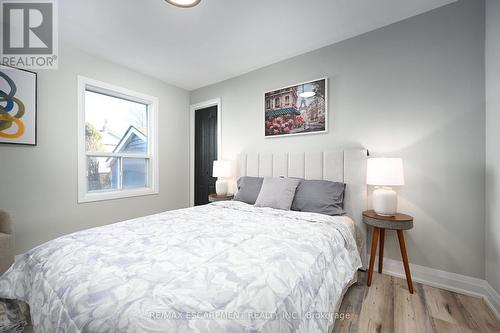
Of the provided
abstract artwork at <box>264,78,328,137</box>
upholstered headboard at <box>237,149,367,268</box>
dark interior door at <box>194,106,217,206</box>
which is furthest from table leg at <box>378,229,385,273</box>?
dark interior door at <box>194,106,217,206</box>

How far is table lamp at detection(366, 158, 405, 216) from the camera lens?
5.93 feet

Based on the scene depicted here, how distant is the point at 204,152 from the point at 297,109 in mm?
1976

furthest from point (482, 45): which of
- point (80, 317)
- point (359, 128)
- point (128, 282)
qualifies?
point (80, 317)

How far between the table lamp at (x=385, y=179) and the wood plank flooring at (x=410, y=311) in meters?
0.68

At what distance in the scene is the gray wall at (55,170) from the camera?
2.17 m

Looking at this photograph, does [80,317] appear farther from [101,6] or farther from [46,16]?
[46,16]

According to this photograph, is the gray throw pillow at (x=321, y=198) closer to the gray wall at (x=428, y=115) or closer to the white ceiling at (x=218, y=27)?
the gray wall at (x=428, y=115)

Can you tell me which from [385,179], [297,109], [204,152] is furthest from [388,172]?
[204,152]

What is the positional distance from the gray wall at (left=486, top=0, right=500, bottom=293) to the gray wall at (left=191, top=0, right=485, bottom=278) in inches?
2.4

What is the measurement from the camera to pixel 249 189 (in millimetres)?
2619

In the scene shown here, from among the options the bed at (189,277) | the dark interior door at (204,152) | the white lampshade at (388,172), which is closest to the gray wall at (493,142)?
the white lampshade at (388,172)

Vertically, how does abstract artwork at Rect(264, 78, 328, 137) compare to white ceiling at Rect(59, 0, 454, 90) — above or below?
below

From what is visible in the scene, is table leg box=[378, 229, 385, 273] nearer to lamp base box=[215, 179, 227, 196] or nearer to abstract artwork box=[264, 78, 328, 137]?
abstract artwork box=[264, 78, 328, 137]

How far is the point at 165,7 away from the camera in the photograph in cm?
191
